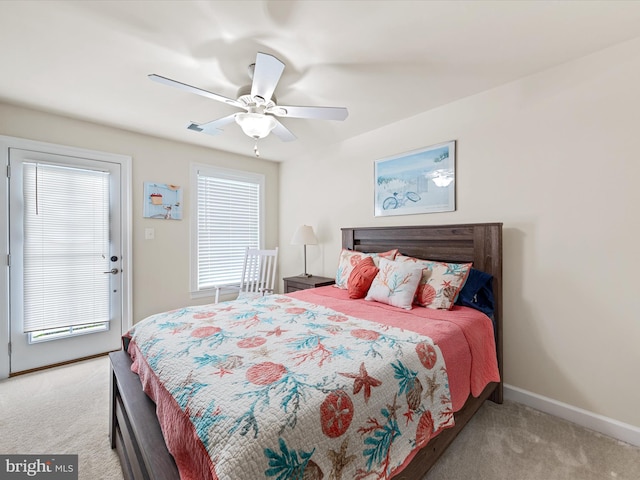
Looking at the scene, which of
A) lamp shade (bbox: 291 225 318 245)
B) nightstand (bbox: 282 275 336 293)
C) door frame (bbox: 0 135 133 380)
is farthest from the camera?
lamp shade (bbox: 291 225 318 245)

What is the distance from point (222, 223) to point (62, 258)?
1.70 m

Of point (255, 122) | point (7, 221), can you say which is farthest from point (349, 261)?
point (7, 221)

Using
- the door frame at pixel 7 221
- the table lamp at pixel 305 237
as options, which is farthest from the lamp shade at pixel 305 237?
the door frame at pixel 7 221

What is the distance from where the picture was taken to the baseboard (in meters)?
1.74

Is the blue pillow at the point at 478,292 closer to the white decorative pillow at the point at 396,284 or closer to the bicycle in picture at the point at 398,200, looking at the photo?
the white decorative pillow at the point at 396,284

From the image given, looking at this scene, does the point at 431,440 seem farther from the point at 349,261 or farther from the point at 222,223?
the point at 222,223

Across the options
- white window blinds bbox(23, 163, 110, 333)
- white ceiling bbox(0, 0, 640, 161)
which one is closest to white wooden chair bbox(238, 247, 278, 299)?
white window blinds bbox(23, 163, 110, 333)

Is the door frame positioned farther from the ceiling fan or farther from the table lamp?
the table lamp

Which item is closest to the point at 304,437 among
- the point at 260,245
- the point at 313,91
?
the point at 313,91

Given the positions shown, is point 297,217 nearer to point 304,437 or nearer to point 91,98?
point 91,98

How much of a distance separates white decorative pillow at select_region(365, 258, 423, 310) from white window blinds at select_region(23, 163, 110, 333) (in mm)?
2844

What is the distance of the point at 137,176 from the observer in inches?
125

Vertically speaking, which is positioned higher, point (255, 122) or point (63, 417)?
point (255, 122)

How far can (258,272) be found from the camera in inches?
148
